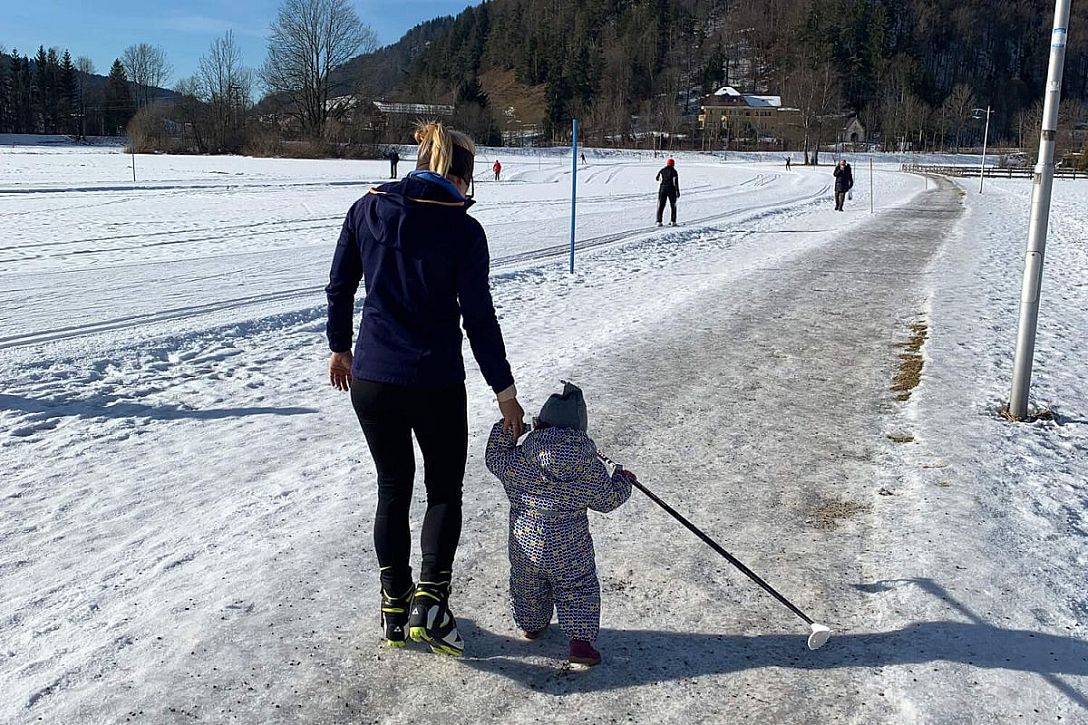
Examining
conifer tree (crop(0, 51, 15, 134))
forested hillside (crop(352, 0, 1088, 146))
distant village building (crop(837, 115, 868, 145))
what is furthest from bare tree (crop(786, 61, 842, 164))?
conifer tree (crop(0, 51, 15, 134))

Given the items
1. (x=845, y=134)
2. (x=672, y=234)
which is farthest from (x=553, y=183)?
(x=845, y=134)

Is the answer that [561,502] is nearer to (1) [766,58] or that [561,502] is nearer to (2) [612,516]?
(2) [612,516]

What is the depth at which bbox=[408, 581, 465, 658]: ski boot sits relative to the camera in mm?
3209

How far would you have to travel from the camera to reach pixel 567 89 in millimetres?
133125

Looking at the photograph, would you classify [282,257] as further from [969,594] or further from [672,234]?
[969,594]

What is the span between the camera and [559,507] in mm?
3113

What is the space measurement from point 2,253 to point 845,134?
114002mm

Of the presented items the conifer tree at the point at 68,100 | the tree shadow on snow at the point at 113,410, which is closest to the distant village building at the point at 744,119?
the conifer tree at the point at 68,100

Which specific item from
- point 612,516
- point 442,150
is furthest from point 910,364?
point 442,150

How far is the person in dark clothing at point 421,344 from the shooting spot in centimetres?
295

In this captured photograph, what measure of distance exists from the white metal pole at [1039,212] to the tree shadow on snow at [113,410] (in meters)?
4.68

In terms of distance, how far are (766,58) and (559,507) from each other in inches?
7155

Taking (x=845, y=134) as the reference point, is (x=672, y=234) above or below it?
below

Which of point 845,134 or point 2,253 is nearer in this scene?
point 2,253
